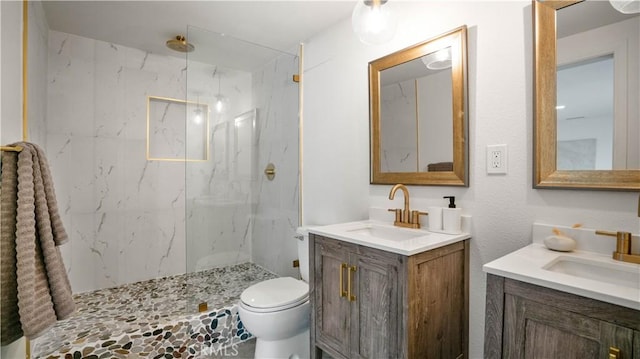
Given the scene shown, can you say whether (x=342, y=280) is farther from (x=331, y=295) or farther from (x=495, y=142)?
(x=495, y=142)

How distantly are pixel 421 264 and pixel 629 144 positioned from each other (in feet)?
2.76

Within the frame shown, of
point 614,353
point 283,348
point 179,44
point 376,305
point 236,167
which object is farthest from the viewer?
point 179,44

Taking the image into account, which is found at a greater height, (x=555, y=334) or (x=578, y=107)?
(x=578, y=107)

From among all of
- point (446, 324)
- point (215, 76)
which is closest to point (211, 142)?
point (215, 76)

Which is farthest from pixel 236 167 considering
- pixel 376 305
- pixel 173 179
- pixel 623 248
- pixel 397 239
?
pixel 623 248

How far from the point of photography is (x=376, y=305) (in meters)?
1.27

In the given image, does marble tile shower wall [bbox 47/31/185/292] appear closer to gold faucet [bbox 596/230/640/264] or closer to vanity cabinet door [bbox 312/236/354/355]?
vanity cabinet door [bbox 312/236/354/355]

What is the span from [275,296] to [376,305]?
2.53 ft

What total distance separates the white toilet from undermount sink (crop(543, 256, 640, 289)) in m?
1.29

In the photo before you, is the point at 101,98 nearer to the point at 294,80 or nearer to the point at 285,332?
the point at 294,80

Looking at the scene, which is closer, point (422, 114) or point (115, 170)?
point (422, 114)

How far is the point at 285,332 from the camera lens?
1740mm

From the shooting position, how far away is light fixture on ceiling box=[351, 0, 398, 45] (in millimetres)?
1428

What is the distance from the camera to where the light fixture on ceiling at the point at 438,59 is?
1.52 metres
